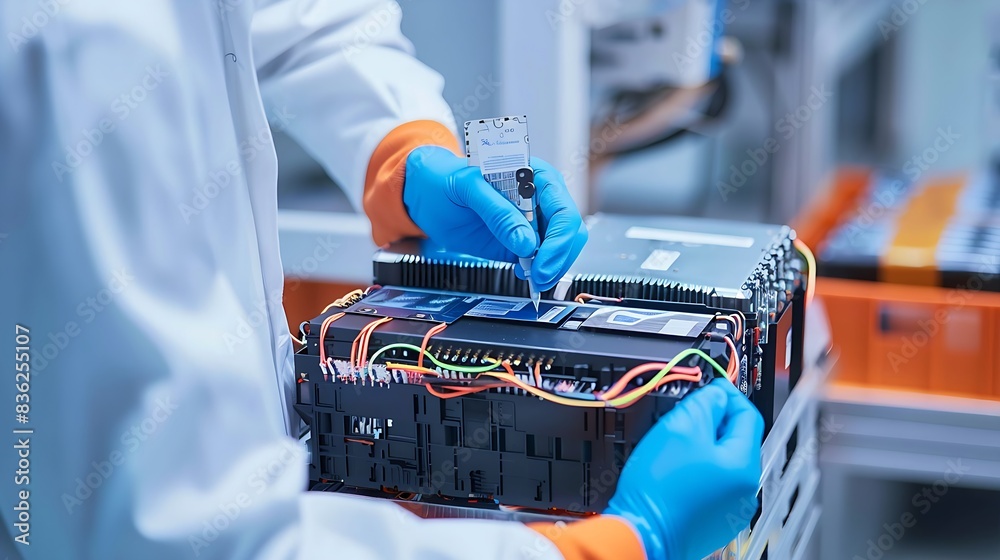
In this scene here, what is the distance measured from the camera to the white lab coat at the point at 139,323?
25.4 inches

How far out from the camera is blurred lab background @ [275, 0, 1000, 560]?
1405 mm

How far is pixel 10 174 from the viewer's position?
655 mm

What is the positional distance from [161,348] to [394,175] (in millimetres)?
567

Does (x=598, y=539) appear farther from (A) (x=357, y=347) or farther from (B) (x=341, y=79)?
(B) (x=341, y=79)

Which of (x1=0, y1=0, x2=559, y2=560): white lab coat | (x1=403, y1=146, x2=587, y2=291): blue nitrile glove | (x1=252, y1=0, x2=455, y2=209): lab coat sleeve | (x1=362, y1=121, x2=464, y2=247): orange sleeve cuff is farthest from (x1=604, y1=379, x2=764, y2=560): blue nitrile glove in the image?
(x1=252, y1=0, x2=455, y2=209): lab coat sleeve

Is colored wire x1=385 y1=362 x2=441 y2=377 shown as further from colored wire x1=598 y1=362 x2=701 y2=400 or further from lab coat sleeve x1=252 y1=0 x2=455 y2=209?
lab coat sleeve x1=252 y1=0 x2=455 y2=209

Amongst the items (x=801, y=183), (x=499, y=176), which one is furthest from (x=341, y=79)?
(x=801, y=183)

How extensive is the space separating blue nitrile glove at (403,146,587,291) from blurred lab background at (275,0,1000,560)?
29cm

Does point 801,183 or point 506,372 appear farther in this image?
point 801,183

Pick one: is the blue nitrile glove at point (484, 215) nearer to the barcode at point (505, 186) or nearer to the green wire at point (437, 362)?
the barcode at point (505, 186)

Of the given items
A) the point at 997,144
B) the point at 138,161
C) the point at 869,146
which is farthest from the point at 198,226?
the point at 869,146

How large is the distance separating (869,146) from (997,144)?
6.46 ft

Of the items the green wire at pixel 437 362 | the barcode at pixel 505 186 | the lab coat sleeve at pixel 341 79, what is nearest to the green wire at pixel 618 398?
the green wire at pixel 437 362

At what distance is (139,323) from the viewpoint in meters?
0.65
